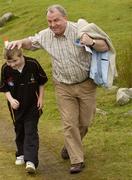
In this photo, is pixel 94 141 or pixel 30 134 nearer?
pixel 30 134

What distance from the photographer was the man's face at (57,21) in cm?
623

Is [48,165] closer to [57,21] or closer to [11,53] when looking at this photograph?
[11,53]

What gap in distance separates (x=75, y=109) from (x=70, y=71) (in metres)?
0.49

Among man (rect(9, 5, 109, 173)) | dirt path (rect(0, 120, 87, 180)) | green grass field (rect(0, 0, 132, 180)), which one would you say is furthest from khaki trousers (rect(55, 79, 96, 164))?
green grass field (rect(0, 0, 132, 180))

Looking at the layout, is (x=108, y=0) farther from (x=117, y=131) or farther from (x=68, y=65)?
(x=68, y=65)

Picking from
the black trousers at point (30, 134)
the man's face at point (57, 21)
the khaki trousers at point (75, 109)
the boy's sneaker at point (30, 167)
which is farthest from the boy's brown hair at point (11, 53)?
the boy's sneaker at point (30, 167)

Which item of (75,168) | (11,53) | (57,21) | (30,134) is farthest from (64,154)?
(57,21)

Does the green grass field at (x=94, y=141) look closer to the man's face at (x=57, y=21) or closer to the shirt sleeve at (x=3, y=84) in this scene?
the shirt sleeve at (x=3, y=84)

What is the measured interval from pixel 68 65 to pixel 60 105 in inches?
22.1

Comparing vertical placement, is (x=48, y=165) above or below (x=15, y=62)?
below

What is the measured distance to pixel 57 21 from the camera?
20.5 feet

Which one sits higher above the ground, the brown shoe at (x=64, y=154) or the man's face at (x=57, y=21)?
the man's face at (x=57, y=21)

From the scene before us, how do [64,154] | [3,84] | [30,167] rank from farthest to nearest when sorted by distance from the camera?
[64,154]
[3,84]
[30,167]

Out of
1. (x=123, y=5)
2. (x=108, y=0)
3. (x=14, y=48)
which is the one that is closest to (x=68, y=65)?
(x=14, y=48)
